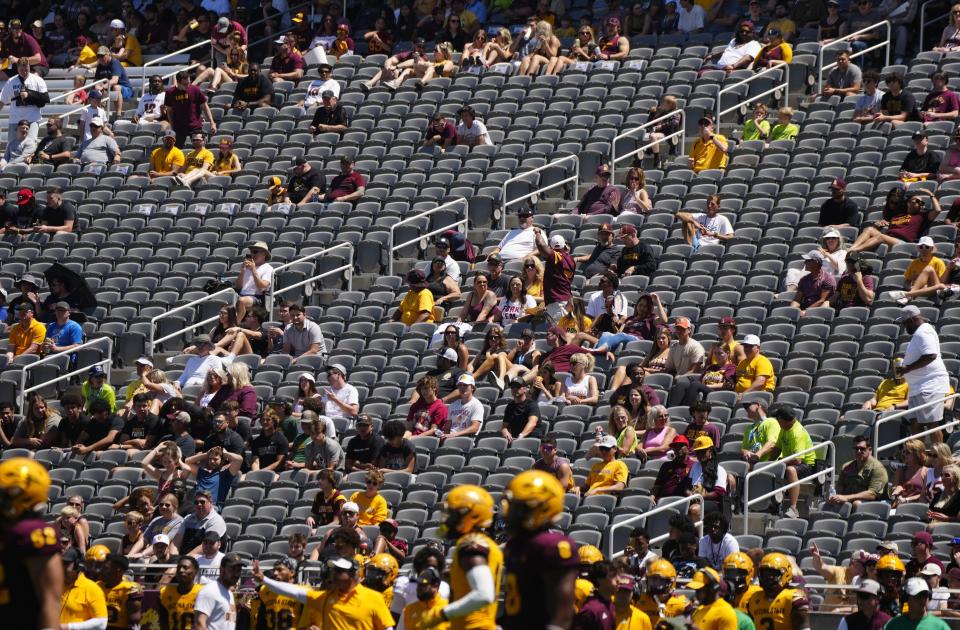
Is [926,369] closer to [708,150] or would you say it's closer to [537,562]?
[708,150]

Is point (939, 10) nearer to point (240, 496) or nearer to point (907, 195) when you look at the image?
point (907, 195)

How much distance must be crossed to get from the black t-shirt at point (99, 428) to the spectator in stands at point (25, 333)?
6.95ft

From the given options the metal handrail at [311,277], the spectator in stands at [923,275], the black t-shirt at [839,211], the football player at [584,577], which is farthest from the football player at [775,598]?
the metal handrail at [311,277]

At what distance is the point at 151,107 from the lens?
26.3 m

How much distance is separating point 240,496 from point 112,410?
2.66m

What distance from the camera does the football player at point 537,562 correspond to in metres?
9.64

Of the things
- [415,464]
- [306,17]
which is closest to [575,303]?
[415,464]

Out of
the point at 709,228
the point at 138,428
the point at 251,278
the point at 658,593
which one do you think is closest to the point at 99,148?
the point at 251,278

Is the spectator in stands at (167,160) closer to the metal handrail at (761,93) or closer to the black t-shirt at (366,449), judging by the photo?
the metal handrail at (761,93)

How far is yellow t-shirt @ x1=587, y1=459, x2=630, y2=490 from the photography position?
56.2 ft

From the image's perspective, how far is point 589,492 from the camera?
1711 cm

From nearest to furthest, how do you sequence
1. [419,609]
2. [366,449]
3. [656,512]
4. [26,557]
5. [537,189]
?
[26,557] < [419,609] < [656,512] < [366,449] < [537,189]

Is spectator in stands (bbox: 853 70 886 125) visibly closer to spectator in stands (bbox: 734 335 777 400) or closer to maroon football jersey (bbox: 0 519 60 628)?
spectator in stands (bbox: 734 335 777 400)

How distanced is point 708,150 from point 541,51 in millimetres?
3744
